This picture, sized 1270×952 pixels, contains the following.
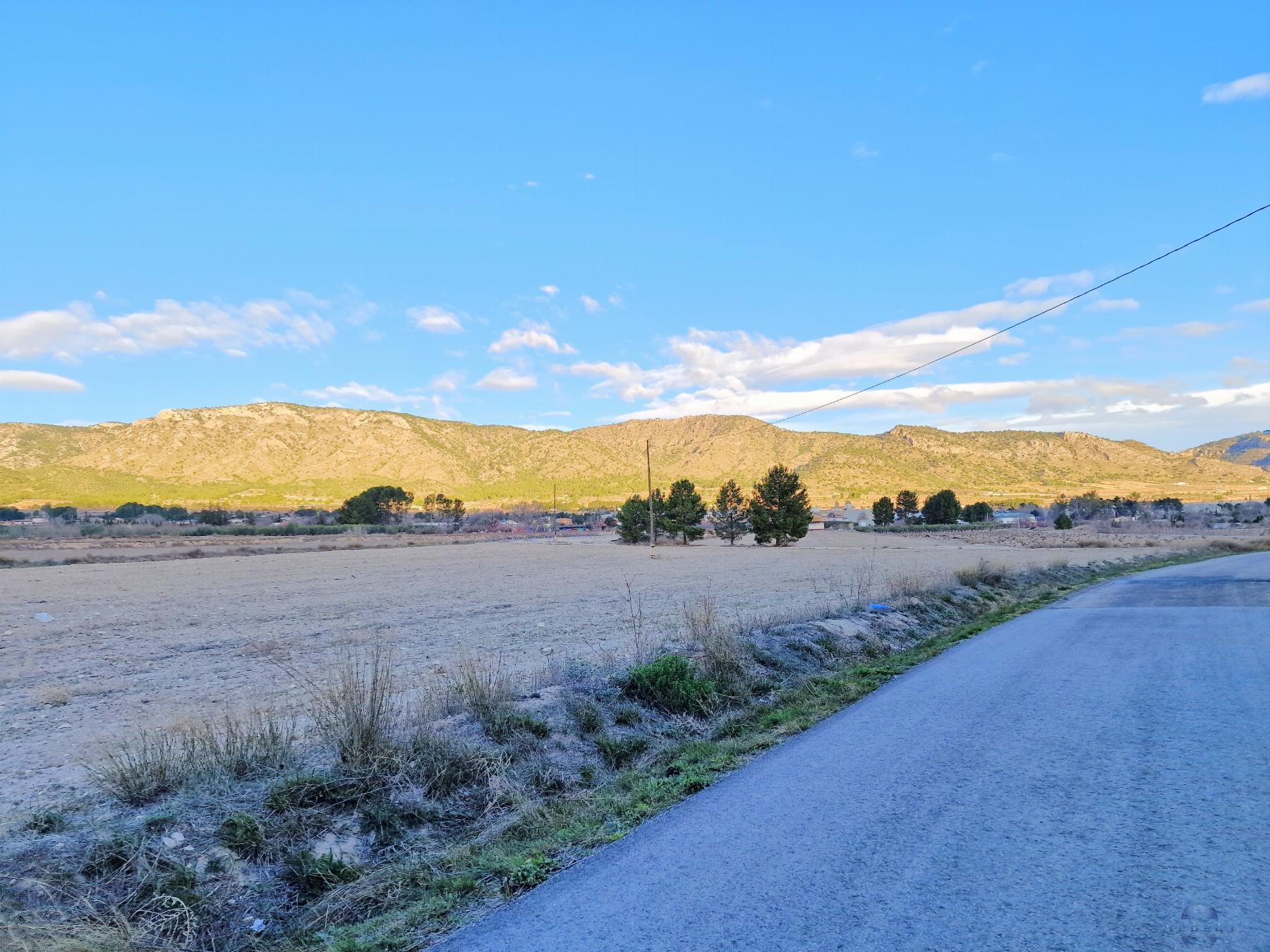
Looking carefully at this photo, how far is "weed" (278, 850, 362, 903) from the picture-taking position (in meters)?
4.77

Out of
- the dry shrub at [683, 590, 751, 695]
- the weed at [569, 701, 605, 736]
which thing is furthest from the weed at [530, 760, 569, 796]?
the dry shrub at [683, 590, 751, 695]

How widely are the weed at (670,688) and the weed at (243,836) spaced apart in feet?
15.0

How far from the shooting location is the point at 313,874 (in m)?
4.84

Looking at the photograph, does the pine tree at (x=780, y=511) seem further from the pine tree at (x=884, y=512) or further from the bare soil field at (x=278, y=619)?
the pine tree at (x=884, y=512)

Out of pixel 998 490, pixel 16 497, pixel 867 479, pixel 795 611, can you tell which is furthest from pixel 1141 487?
pixel 16 497

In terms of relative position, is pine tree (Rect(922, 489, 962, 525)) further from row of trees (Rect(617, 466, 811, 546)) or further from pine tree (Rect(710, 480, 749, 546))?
pine tree (Rect(710, 480, 749, 546))

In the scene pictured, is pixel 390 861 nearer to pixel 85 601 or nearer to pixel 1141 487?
pixel 85 601

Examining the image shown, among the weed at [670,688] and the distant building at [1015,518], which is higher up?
the weed at [670,688]

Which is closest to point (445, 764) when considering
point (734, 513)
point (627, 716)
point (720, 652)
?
point (627, 716)

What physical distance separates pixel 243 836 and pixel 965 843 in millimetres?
4618

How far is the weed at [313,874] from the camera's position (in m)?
4.77

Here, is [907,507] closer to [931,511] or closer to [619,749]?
[931,511]

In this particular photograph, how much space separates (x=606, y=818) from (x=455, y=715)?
276 cm

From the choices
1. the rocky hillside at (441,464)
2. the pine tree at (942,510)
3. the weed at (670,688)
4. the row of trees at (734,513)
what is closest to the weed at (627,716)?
the weed at (670,688)
